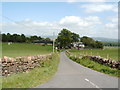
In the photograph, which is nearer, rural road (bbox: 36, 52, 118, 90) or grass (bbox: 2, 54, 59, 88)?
grass (bbox: 2, 54, 59, 88)

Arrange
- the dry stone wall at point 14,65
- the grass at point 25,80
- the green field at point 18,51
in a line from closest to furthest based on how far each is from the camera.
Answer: the grass at point 25,80, the dry stone wall at point 14,65, the green field at point 18,51

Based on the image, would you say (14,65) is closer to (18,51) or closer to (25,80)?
(25,80)

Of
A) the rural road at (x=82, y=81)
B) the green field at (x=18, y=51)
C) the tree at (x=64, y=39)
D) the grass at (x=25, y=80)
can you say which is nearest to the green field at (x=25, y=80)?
the grass at (x=25, y=80)

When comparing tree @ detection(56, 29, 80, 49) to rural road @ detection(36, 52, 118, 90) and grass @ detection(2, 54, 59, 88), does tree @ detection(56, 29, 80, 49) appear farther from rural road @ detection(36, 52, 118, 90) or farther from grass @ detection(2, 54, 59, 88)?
grass @ detection(2, 54, 59, 88)

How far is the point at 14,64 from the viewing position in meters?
18.0

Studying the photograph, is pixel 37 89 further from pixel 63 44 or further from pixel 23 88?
pixel 63 44

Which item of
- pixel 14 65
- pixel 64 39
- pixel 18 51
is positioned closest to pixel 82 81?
pixel 14 65

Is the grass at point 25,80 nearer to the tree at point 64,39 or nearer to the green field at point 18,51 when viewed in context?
the green field at point 18,51

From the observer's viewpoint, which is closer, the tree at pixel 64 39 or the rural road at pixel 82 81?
the rural road at pixel 82 81

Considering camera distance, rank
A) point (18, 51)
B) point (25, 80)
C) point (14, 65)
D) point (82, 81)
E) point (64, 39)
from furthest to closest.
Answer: point (64, 39), point (18, 51), point (14, 65), point (82, 81), point (25, 80)

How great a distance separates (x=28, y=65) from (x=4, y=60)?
197 inches

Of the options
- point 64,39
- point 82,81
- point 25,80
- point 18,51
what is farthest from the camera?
point 64,39

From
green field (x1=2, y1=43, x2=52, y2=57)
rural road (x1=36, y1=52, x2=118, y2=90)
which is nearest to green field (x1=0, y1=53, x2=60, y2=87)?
rural road (x1=36, y1=52, x2=118, y2=90)

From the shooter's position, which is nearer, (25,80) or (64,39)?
(25,80)
